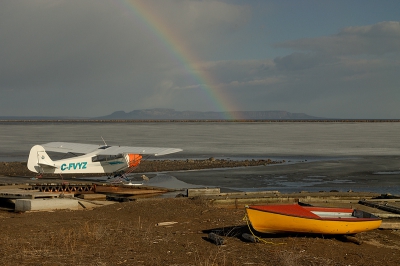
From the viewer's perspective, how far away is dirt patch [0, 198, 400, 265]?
1117cm

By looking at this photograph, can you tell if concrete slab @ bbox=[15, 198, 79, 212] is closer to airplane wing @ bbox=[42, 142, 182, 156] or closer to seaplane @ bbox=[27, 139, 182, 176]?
seaplane @ bbox=[27, 139, 182, 176]

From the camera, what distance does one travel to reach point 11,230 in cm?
1440

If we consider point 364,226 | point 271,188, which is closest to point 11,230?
point 364,226

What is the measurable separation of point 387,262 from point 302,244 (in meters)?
1.93

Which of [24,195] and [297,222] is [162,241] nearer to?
[297,222]

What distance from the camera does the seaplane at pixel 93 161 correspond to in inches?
1118

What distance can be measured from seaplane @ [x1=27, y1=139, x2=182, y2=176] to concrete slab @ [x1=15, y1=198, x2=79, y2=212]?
9814 millimetres

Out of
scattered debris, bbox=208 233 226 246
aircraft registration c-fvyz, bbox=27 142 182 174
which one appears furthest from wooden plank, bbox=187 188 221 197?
aircraft registration c-fvyz, bbox=27 142 182 174

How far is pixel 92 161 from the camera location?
97.8 feet

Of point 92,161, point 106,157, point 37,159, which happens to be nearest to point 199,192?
point 92,161

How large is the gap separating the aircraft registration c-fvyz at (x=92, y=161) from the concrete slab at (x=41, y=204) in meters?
9.82

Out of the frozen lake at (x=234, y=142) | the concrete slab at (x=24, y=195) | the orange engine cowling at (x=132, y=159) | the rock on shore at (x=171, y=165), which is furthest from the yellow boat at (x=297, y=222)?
the frozen lake at (x=234, y=142)

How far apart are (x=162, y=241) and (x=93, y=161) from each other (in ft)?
58.2

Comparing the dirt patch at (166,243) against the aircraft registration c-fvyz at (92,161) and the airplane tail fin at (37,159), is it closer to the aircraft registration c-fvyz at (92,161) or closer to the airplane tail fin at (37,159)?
the airplane tail fin at (37,159)
